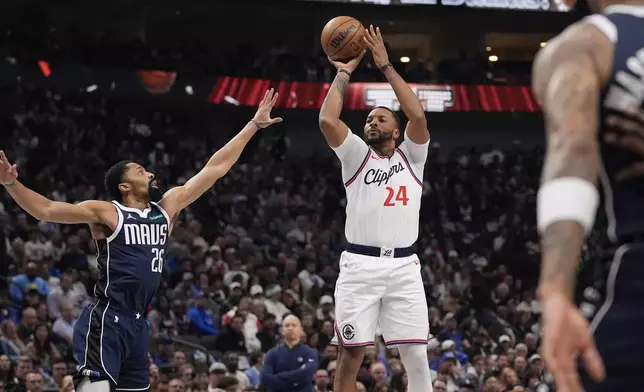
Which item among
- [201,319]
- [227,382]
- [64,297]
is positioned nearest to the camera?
[227,382]

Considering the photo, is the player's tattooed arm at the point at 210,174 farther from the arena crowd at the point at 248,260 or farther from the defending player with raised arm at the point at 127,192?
the arena crowd at the point at 248,260

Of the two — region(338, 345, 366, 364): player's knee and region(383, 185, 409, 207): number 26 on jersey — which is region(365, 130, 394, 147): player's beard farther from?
region(338, 345, 366, 364): player's knee

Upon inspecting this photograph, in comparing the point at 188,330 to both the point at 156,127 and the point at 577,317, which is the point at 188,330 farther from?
the point at 577,317

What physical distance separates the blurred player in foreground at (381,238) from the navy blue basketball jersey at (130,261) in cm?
129

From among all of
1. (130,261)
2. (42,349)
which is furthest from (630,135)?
(42,349)

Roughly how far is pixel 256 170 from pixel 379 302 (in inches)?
551

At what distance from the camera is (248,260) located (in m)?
15.9

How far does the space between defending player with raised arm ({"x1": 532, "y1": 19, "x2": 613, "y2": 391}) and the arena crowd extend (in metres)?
7.66

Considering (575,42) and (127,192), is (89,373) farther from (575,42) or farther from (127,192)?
(575,42)

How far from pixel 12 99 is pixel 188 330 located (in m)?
8.16

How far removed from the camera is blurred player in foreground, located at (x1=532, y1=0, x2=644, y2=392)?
218 cm

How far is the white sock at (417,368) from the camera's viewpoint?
6230 millimetres

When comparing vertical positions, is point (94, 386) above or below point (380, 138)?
below

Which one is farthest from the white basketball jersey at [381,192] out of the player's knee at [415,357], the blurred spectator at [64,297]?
the blurred spectator at [64,297]
